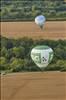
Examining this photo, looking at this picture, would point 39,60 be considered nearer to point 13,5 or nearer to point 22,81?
point 22,81

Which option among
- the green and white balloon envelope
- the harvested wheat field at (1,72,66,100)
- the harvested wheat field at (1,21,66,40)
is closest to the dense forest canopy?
the harvested wheat field at (1,21,66,40)

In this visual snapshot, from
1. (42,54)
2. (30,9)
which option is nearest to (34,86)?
(42,54)

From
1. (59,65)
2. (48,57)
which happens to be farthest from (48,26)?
(48,57)

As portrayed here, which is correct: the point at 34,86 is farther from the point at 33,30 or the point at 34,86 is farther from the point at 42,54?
the point at 33,30

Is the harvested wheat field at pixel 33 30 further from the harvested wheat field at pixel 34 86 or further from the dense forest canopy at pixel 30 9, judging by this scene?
the harvested wheat field at pixel 34 86

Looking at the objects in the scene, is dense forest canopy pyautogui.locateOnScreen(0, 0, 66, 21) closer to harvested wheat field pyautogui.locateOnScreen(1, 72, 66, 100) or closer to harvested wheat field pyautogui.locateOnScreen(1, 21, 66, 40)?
harvested wheat field pyautogui.locateOnScreen(1, 21, 66, 40)

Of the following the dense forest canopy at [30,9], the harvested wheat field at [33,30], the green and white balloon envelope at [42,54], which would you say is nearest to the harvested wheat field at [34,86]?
the green and white balloon envelope at [42,54]
